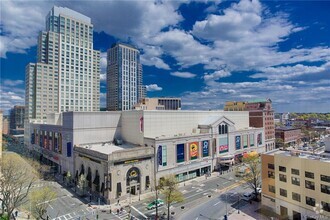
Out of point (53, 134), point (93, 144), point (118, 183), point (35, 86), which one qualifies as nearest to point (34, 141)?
point (53, 134)

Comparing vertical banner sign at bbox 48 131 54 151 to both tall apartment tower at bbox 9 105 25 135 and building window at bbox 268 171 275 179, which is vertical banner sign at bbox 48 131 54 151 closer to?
building window at bbox 268 171 275 179

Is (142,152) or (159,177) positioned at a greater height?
(142,152)

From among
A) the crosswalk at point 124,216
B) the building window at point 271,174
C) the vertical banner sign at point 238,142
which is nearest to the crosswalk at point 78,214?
the crosswalk at point 124,216

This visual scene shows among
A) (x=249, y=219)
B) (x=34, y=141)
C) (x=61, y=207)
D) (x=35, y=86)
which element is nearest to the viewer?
(x=249, y=219)

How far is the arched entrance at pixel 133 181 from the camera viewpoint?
5267 centimetres

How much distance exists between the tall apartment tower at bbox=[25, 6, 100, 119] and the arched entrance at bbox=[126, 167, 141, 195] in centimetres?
9216

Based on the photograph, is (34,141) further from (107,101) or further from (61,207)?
(107,101)

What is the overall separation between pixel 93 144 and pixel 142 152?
68.3ft

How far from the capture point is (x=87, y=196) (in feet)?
172

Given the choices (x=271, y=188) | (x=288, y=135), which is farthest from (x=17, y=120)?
(x=288, y=135)

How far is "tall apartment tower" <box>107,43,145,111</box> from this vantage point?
182375 millimetres

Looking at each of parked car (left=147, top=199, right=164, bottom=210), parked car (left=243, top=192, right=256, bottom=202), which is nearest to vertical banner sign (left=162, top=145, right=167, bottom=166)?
parked car (left=147, top=199, right=164, bottom=210)

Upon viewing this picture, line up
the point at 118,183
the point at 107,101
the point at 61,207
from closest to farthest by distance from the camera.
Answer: the point at 61,207, the point at 118,183, the point at 107,101

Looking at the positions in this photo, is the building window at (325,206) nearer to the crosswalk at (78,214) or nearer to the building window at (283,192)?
the building window at (283,192)
